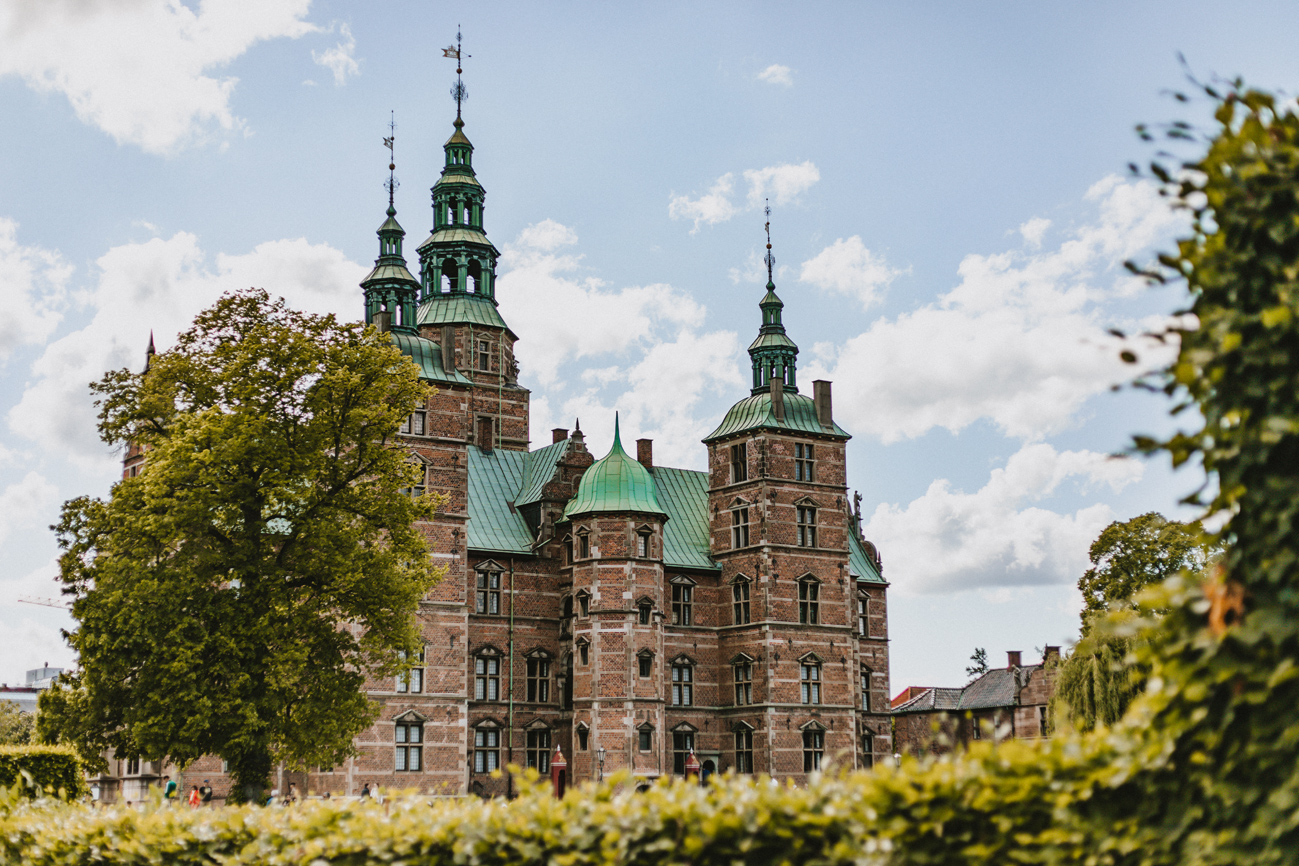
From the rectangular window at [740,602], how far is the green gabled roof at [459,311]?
18.6 m

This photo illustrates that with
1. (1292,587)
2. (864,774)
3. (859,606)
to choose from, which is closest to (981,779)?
(864,774)

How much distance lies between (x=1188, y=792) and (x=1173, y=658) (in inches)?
25.4

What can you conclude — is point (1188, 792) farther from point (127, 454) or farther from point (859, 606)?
point (859, 606)

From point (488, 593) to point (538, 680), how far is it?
3844 millimetres

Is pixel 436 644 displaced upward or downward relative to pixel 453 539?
downward

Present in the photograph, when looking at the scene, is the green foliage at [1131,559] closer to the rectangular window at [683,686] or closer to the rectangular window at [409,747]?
the rectangular window at [683,686]

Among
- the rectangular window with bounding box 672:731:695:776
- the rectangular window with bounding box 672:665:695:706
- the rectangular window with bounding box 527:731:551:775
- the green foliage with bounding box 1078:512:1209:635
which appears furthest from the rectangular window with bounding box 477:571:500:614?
the green foliage with bounding box 1078:512:1209:635

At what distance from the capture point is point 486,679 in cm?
4706

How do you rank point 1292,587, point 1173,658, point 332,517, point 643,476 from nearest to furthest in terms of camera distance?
point 1292,587 < point 1173,658 < point 332,517 < point 643,476

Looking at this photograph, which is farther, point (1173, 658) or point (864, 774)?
point (864, 774)

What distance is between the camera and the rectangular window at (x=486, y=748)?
4631 centimetres

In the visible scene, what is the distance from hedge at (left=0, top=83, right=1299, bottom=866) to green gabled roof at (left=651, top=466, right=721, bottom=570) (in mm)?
42230

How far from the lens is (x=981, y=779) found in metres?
6.71

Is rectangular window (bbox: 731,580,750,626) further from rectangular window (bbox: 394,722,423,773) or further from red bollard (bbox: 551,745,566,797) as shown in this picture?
rectangular window (bbox: 394,722,423,773)
